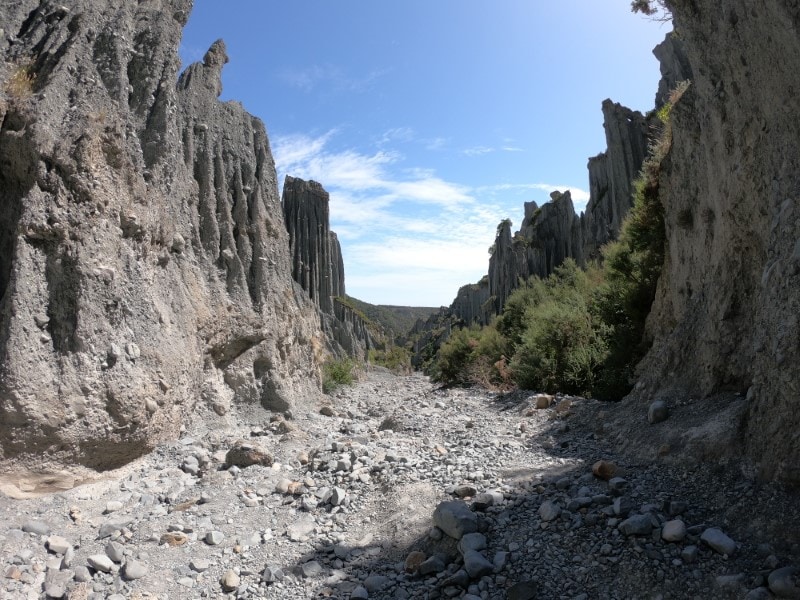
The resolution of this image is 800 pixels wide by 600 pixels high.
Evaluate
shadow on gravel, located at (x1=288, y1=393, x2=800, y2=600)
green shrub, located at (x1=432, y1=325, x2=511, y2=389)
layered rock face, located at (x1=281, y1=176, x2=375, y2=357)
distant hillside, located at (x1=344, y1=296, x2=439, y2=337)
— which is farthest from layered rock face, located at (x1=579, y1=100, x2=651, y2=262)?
distant hillside, located at (x1=344, y1=296, x2=439, y2=337)

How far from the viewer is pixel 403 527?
5145 mm

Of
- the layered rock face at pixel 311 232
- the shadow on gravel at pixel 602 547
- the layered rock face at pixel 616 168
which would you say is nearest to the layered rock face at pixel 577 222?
the layered rock face at pixel 616 168

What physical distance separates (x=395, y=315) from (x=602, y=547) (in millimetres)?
117028

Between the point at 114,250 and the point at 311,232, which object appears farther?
the point at 311,232

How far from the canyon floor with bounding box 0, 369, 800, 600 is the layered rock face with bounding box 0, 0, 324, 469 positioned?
75 centimetres

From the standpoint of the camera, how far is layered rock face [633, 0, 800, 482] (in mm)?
4230

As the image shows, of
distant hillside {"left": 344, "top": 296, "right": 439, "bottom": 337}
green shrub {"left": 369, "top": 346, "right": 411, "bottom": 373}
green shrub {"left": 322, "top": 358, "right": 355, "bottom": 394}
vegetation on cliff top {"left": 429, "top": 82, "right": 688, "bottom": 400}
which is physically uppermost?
distant hillside {"left": 344, "top": 296, "right": 439, "bottom": 337}

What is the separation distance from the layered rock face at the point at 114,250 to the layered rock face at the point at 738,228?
6.60 m

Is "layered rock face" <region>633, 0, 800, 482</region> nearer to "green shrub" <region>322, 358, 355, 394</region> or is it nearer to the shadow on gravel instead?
the shadow on gravel

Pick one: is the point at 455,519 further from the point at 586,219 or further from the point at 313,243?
the point at 313,243

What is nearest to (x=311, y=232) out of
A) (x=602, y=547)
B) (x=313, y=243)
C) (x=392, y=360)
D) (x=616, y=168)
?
(x=313, y=243)

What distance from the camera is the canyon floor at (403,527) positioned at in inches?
147

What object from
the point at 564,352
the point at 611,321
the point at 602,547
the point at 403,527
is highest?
the point at 611,321

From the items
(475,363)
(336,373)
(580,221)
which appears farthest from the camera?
(580,221)
